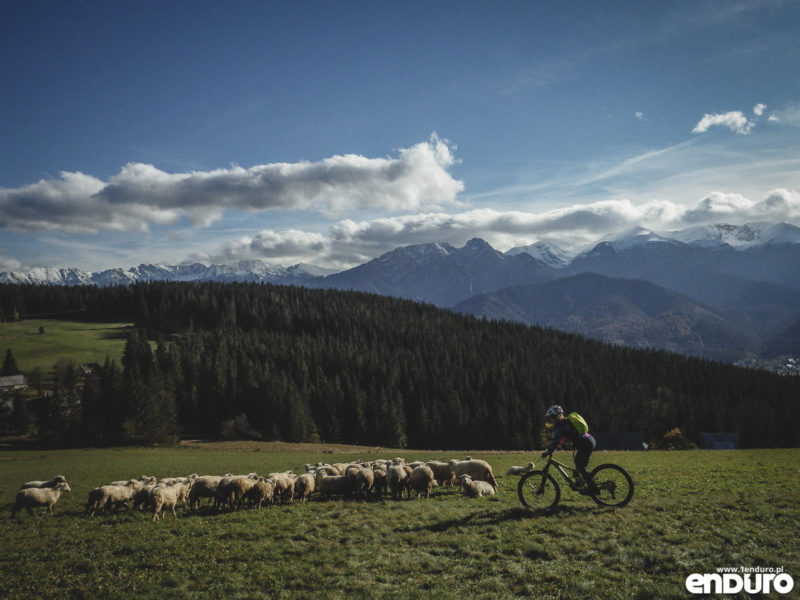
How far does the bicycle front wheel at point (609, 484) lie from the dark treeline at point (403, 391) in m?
79.5

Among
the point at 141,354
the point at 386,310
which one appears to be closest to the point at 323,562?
the point at 141,354

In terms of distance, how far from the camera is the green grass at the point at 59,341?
124656mm

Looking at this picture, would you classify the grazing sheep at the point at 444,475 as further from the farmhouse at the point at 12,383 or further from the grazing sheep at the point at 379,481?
the farmhouse at the point at 12,383

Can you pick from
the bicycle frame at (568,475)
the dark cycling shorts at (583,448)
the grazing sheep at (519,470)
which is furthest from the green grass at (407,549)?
the grazing sheep at (519,470)

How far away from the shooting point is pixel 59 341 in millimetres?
141750

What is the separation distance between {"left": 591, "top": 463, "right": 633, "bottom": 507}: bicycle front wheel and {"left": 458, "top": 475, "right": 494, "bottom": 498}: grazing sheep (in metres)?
6.91

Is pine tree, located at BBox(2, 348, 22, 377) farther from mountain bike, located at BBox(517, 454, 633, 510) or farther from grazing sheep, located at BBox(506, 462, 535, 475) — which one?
mountain bike, located at BBox(517, 454, 633, 510)

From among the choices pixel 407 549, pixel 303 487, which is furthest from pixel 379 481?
pixel 407 549

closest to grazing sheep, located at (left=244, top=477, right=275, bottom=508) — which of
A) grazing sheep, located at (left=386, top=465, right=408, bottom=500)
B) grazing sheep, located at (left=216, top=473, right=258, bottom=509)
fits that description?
grazing sheep, located at (left=216, top=473, right=258, bottom=509)

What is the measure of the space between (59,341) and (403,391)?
389 feet

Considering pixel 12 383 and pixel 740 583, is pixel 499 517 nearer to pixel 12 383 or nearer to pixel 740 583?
pixel 740 583

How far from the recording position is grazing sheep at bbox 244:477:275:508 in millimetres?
Result: 21391

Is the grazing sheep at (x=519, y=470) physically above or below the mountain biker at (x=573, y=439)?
below

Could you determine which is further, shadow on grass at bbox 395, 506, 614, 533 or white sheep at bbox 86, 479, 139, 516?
white sheep at bbox 86, 479, 139, 516
